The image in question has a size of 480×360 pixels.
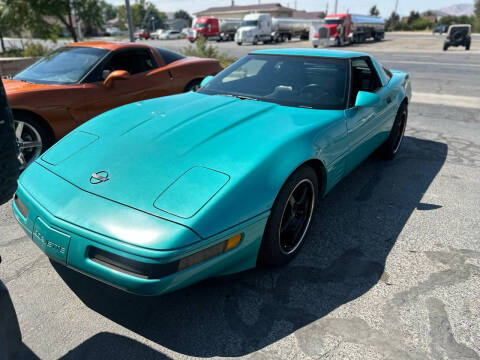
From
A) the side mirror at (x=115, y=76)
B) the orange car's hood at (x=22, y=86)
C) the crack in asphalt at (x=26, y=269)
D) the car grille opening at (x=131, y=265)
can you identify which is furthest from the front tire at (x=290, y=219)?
the orange car's hood at (x=22, y=86)

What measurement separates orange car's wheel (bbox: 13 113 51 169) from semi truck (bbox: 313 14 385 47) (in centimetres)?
2583

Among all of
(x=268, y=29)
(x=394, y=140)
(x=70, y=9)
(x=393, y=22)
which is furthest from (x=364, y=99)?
(x=393, y=22)

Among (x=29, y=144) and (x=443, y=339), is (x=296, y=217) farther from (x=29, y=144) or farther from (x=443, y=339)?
(x=29, y=144)

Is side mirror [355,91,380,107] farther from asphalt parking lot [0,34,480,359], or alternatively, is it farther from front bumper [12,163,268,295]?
front bumper [12,163,268,295]

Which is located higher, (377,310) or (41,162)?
(41,162)

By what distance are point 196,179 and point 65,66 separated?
3617 mm

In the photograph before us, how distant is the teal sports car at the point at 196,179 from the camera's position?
180 cm

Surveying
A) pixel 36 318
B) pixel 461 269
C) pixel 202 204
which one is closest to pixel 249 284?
pixel 202 204

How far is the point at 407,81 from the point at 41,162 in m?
4.38

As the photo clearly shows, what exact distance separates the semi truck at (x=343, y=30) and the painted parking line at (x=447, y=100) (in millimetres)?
19604

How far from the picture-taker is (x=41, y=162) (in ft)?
8.01

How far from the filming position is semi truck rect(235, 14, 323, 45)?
31.8 m

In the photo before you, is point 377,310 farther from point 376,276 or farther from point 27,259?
point 27,259

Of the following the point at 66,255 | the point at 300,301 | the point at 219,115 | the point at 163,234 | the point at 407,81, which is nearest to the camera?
the point at 163,234
